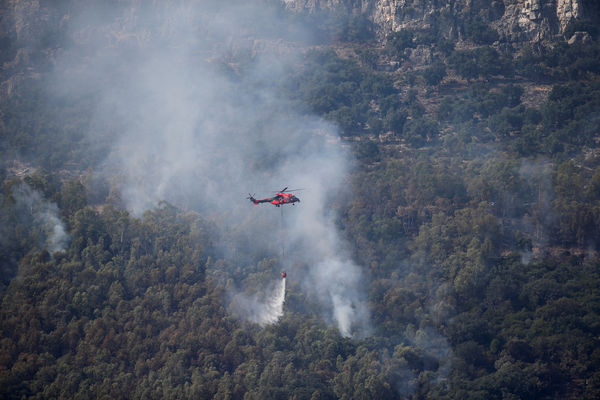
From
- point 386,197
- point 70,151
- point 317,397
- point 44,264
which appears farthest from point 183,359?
point 70,151

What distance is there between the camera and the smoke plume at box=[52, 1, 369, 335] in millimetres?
106438

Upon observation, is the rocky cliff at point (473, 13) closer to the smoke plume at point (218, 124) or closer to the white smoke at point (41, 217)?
the smoke plume at point (218, 124)

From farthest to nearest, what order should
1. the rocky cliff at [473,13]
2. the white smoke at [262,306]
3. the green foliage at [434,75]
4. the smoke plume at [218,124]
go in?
the green foliage at [434,75], the rocky cliff at [473,13], the smoke plume at [218,124], the white smoke at [262,306]

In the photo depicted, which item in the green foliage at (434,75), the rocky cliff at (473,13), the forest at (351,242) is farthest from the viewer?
the green foliage at (434,75)

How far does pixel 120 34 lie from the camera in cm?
15475

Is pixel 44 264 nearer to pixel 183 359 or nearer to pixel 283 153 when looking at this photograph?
pixel 183 359

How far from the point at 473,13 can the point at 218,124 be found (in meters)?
46.4

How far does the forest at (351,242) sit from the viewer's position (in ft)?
282

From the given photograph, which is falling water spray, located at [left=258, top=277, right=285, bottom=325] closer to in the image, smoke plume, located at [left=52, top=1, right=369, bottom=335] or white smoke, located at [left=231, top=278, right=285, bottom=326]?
white smoke, located at [left=231, top=278, right=285, bottom=326]

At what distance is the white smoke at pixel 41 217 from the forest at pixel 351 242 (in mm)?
323

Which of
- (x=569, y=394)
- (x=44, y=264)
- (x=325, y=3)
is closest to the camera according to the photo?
(x=569, y=394)

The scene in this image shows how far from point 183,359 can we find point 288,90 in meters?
60.7

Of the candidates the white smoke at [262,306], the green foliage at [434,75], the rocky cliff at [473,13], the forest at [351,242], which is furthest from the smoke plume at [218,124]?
the green foliage at [434,75]

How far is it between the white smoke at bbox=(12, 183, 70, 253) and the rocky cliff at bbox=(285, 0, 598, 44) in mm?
64021
